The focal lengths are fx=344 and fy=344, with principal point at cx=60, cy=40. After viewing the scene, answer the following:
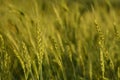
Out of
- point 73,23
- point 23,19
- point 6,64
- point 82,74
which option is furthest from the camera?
point 73,23

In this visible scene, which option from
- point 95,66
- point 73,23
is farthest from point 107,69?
point 73,23

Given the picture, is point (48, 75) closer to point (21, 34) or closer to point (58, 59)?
point (58, 59)

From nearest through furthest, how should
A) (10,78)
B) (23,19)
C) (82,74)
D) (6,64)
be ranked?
1. (6,64)
2. (10,78)
3. (82,74)
4. (23,19)

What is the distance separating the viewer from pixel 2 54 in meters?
1.24

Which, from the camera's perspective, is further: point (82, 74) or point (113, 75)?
point (82, 74)

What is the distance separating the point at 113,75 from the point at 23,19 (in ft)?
1.92

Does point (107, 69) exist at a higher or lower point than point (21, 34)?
lower

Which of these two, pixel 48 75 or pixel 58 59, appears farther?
pixel 48 75

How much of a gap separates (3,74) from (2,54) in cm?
8

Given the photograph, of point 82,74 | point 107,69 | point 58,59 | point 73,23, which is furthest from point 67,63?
point 73,23

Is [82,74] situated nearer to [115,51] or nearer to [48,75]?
[48,75]

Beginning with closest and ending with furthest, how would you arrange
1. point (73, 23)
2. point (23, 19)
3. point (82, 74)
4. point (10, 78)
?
point (10, 78)
point (82, 74)
point (23, 19)
point (73, 23)

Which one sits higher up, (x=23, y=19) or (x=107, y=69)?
(x=23, y=19)

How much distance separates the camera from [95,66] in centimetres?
153
